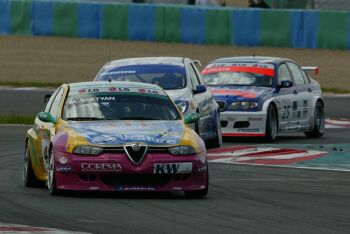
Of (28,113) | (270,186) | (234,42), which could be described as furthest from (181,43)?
(270,186)

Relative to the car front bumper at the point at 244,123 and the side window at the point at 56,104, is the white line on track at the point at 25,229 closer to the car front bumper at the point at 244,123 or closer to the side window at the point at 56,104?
the side window at the point at 56,104

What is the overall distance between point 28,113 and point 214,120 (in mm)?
7067

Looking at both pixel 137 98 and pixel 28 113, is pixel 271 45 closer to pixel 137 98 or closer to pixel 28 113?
pixel 28 113

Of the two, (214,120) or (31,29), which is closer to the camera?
(214,120)

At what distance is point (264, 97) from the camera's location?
21.7m

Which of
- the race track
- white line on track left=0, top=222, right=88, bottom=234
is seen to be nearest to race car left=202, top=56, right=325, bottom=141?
the race track

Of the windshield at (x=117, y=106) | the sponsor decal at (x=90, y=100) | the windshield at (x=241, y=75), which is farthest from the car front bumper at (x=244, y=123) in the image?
the sponsor decal at (x=90, y=100)

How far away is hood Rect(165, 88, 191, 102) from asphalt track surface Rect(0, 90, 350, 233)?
7.91ft

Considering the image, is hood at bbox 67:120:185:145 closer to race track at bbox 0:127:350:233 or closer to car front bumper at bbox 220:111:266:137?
race track at bbox 0:127:350:233

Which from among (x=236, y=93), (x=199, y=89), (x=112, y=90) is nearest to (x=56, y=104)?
(x=112, y=90)

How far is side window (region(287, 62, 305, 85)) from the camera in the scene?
76.0 feet

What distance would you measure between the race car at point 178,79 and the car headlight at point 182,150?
6.02 meters

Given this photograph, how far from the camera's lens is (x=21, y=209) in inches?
475

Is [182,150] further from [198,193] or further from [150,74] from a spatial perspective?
[150,74]
